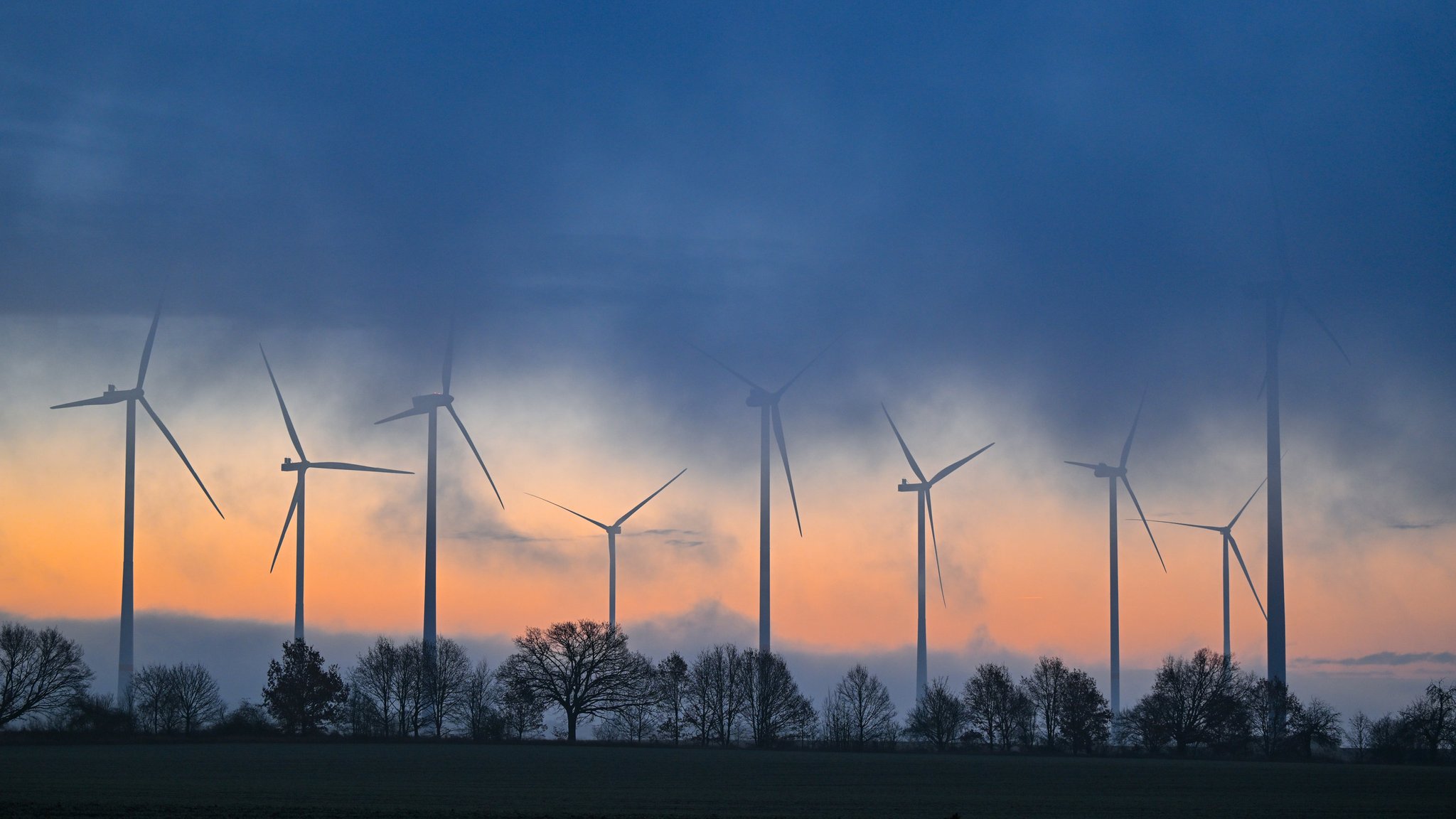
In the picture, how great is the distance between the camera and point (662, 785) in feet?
235

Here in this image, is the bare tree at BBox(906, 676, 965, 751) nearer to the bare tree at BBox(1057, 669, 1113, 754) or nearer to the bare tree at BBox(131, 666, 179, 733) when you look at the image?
the bare tree at BBox(1057, 669, 1113, 754)

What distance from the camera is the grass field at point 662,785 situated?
55938 mm

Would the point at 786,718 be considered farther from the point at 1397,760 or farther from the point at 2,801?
the point at 2,801

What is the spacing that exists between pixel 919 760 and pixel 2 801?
219 ft

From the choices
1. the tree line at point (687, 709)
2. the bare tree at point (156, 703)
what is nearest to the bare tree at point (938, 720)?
the tree line at point (687, 709)

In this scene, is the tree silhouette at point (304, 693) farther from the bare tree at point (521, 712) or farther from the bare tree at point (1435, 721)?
the bare tree at point (1435, 721)

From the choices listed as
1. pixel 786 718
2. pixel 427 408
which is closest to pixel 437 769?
pixel 427 408

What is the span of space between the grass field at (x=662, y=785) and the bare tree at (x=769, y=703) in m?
37.5

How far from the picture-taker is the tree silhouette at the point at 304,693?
14325 centimetres

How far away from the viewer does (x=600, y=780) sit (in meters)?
74.9

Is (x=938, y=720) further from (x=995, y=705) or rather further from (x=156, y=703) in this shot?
(x=156, y=703)

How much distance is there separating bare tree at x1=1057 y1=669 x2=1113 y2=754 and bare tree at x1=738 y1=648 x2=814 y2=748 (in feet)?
87.4

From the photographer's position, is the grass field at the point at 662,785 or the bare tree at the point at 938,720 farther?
the bare tree at the point at 938,720

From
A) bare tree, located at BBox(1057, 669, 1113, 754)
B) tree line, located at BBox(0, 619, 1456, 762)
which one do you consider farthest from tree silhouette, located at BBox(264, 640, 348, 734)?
bare tree, located at BBox(1057, 669, 1113, 754)
